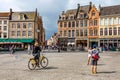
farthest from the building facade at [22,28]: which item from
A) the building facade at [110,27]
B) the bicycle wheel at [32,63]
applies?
the bicycle wheel at [32,63]

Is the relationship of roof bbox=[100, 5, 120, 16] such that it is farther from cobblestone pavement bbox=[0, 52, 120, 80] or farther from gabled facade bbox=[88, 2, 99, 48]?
cobblestone pavement bbox=[0, 52, 120, 80]

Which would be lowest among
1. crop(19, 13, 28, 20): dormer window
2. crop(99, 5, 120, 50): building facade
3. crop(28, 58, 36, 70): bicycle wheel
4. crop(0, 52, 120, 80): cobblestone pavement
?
crop(0, 52, 120, 80): cobblestone pavement

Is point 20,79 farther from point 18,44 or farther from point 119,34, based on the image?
point 18,44

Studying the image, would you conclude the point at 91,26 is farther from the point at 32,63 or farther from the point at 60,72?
the point at 60,72

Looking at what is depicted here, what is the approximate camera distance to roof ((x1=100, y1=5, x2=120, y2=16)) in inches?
2800

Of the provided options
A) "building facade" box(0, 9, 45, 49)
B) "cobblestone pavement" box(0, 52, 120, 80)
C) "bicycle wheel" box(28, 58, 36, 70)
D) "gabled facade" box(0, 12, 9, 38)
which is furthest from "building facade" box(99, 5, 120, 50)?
"bicycle wheel" box(28, 58, 36, 70)

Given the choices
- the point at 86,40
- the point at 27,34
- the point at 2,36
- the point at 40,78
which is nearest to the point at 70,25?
the point at 86,40

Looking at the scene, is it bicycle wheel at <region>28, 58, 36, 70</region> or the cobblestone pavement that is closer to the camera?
the cobblestone pavement

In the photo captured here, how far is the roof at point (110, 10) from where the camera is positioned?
7112 cm

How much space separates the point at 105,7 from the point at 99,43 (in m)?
9.95

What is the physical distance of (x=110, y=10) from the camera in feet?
238

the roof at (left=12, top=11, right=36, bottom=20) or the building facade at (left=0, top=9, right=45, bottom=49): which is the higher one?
the roof at (left=12, top=11, right=36, bottom=20)

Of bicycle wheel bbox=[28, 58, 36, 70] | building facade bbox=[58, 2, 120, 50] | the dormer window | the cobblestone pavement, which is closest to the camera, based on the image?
the cobblestone pavement

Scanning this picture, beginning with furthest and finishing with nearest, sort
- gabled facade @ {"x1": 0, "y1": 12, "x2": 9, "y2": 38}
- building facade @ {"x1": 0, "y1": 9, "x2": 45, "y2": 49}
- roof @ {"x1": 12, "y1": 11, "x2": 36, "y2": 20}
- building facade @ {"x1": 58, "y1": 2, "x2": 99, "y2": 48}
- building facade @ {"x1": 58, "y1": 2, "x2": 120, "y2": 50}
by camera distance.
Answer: roof @ {"x1": 12, "y1": 11, "x2": 36, "y2": 20} → gabled facade @ {"x1": 0, "y1": 12, "x2": 9, "y2": 38} → building facade @ {"x1": 0, "y1": 9, "x2": 45, "y2": 49} → building facade @ {"x1": 58, "y1": 2, "x2": 99, "y2": 48} → building facade @ {"x1": 58, "y1": 2, "x2": 120, "y2": 50}
